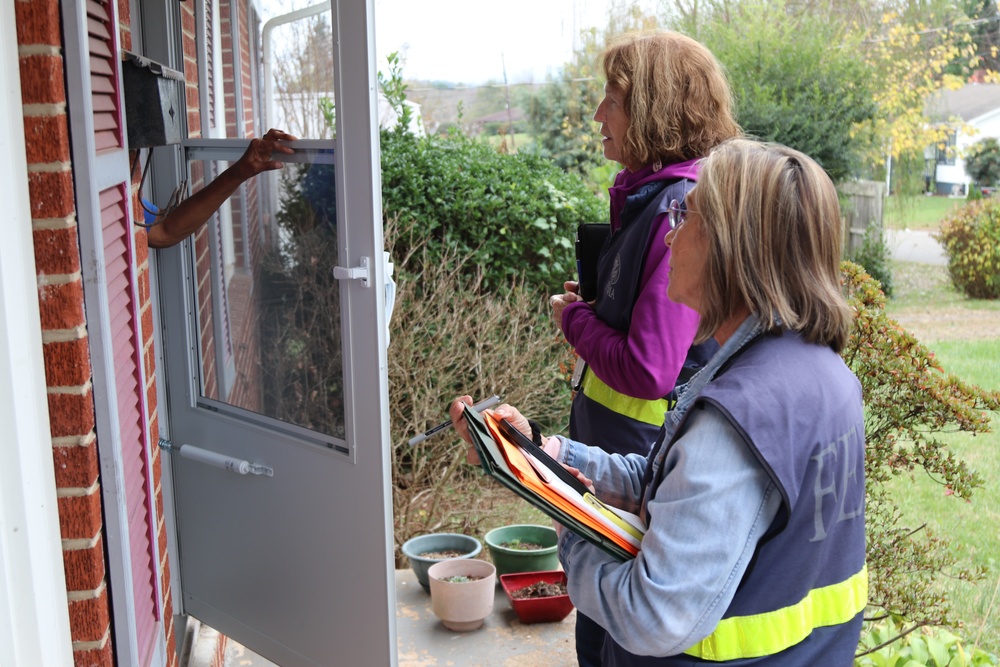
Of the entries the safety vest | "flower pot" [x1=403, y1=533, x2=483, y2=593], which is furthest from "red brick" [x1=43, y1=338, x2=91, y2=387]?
"flower pot" [x1=403, y1=533, x2=483, y2=593]

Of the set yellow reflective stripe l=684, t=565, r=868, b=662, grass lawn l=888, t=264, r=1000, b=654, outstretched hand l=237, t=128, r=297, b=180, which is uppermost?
outstretched hand l=237, t=128, r=297, b=180

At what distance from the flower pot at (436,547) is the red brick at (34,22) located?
2.84 meters

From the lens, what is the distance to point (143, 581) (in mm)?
1936

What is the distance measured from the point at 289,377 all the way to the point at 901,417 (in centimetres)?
193

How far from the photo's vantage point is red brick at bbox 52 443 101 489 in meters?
1.49

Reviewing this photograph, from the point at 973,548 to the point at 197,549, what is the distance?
394cm

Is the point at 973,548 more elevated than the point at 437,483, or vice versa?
the point at 437,483

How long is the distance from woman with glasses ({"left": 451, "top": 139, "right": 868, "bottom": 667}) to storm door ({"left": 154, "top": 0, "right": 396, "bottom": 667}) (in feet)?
3.69

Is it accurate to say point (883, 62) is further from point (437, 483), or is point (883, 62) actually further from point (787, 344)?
point (787, 344)

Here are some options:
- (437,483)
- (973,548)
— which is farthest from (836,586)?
(973,548)

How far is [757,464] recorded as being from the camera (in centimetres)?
126

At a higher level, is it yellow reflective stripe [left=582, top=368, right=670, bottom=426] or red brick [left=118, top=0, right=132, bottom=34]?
red brick [left=118, top=0, right=132, bottom=34]

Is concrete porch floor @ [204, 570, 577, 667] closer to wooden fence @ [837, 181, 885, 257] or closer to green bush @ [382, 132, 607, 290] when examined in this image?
green bush @ [382, 132, 607, 290]

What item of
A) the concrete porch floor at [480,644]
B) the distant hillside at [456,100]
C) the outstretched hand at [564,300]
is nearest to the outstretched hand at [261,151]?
the outstretched hand at [564,300]
